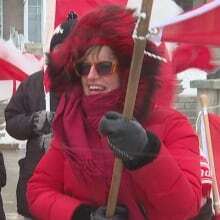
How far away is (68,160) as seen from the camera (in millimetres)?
2057

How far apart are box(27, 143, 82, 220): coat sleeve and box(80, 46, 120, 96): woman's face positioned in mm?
266

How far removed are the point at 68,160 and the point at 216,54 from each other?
0.56 meters

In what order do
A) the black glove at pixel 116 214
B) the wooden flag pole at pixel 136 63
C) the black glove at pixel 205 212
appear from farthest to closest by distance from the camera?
the black glove at pixel 205 212 < the black glove at pixel 116 214 < the wooden flag pole at pixel 136 63

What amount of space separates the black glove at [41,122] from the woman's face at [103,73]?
1551 mm

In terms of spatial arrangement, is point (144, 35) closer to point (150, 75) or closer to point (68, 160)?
point (150, 75)

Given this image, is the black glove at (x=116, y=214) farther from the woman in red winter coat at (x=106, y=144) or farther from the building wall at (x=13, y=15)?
the building wall at (x=13, y=15)

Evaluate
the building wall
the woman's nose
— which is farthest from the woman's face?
the building wall

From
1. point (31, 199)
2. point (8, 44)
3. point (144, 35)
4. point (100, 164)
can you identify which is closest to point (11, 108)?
point (8, 44)

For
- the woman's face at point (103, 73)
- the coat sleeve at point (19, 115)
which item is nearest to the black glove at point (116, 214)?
the woman's face at point (103, 73)

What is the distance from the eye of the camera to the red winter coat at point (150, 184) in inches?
72.4

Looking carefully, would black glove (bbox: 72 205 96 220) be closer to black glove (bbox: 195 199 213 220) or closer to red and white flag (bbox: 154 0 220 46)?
black glove (bbox: 195 199 213 220)

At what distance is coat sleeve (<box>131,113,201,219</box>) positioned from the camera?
1.83 m

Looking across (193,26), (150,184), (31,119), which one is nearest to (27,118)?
(31,119)

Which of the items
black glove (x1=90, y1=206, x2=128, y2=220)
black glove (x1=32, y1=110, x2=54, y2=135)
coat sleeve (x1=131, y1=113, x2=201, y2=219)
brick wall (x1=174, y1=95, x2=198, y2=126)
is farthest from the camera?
black glove (x1=32, y1=110, x2=54, y2=135)
